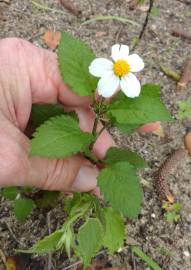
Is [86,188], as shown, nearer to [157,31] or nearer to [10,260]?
[10,260]

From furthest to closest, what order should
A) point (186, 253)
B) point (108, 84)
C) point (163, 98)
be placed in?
point (163, 98)
point (186, 253)
point (108, 84)

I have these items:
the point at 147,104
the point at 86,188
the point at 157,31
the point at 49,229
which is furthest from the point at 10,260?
the point at 157,31

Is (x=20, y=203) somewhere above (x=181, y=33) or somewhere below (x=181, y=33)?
below

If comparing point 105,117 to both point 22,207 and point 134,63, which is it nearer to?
point 134,63

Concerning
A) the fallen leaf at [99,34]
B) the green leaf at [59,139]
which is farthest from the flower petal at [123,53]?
the fallen leaf at [99,34]

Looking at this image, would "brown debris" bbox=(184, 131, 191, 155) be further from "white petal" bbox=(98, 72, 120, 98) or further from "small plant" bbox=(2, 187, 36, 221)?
"white petal" bbox=(98, 72, 120, 98)

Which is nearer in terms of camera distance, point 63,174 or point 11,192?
point 63,174

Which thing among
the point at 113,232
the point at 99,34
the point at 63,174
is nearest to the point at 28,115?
the point at 63,174
